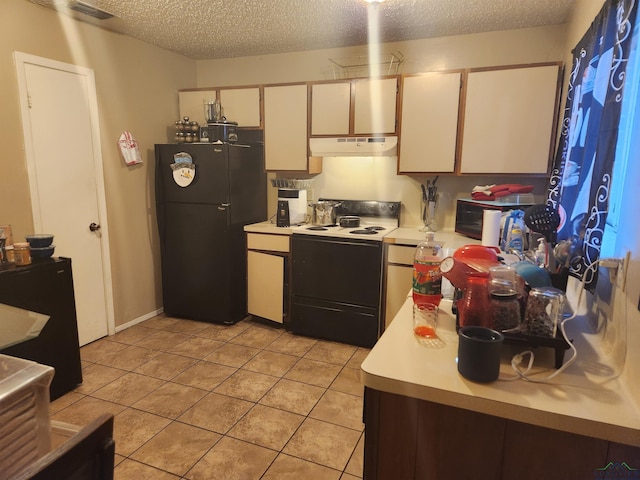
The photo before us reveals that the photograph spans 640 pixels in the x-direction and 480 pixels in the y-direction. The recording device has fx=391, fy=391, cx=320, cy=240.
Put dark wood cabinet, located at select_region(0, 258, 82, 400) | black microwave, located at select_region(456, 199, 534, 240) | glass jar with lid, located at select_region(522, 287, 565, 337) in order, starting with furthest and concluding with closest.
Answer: black microwave, located at select_region(456, 199, 534, 240) < dark wood cabinet, located at select_region(0, 258, 82, 400) < glass jar with lid, located at select_region(522, 287, 565, 337)

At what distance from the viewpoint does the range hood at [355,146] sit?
327cm

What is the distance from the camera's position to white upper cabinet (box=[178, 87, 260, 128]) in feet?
12.1

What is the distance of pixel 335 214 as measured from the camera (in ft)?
12.5

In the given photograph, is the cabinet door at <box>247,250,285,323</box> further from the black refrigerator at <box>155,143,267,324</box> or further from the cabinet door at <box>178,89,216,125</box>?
the cabinet door at <box>178,89,216,125</box>

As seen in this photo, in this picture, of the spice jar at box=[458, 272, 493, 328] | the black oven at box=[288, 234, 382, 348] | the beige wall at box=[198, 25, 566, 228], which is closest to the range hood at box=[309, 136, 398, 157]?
the beige wall at box=[198, 25, 566, 228]

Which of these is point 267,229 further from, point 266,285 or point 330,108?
point 330,108

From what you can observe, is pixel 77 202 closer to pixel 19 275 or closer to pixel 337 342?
pixel 19 275

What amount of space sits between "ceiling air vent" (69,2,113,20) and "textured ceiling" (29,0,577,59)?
0.16 feet

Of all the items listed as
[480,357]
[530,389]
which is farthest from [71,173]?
[530,389]

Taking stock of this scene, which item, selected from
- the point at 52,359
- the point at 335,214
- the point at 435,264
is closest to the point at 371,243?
the point at 335,214

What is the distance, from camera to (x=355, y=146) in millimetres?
3332

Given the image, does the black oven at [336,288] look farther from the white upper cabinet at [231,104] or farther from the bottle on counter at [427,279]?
the bottle on counter at [427,279]

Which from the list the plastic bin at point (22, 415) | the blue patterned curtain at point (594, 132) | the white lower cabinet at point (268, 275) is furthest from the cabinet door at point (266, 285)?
the plastic bin at point (22, 415)

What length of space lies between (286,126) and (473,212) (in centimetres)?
181
